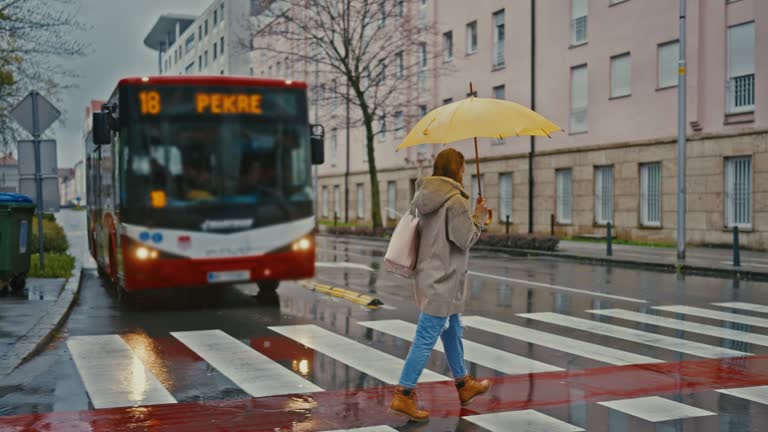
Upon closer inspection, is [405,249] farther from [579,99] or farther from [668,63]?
[579,99]

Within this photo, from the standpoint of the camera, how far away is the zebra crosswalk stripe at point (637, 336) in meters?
8.39

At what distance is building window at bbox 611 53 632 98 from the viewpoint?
94.4 feet

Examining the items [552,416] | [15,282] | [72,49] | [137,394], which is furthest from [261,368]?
[72,49]

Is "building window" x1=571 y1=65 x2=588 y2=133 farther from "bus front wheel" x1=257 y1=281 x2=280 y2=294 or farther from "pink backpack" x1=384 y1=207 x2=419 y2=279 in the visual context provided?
"pink backpack" x1=384 y1=207 x2=419 y2=279

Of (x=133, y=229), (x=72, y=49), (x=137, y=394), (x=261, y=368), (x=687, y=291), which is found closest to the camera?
(x=137, y=394)

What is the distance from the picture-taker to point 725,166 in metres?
24.8

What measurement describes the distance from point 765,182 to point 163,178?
17.6 metres

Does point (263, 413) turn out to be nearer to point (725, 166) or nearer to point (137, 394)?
point (137, 394)

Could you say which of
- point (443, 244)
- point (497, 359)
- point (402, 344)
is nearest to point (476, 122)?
point (443, 244)

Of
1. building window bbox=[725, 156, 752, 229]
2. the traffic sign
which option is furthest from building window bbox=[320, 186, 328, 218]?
the traffic sign

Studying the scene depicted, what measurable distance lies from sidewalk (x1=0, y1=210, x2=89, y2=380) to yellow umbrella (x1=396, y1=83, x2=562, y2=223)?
4025mm

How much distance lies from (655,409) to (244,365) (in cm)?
353

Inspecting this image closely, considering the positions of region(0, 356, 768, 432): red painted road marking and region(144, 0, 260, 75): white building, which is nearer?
region(0, 356, 768, 432): red painted road marking

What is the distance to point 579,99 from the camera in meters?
31.3
